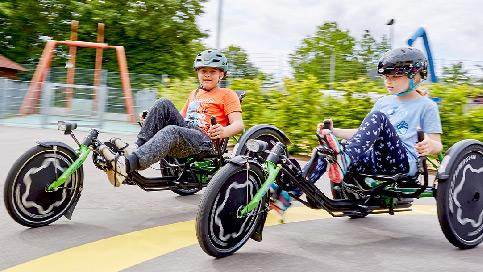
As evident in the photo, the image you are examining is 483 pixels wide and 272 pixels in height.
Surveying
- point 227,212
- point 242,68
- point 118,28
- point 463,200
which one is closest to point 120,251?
point 227,212

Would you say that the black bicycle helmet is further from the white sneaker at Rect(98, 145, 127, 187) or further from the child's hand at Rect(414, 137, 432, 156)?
the white sneaker at Rect(98, 145, 127, 187)

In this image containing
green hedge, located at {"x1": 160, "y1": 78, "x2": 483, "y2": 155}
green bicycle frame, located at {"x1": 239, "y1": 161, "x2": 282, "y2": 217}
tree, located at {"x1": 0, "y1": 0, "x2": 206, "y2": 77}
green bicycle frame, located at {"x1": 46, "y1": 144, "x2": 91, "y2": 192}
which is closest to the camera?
green bicycle frame, located at {"x1": 239, "y1": 161, "x2": 282, "y2": 217}

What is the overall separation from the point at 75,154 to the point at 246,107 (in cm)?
649

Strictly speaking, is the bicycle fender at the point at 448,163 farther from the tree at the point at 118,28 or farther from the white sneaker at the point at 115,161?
the tree at the point at 118,28

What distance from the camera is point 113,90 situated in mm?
13969

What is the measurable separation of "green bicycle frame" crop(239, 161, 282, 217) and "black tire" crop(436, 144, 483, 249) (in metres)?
1.18

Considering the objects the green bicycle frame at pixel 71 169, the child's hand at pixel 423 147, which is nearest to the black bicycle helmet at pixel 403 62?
the child's hand at pixel 423 147

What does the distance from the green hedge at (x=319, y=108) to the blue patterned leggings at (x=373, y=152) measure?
5118mm

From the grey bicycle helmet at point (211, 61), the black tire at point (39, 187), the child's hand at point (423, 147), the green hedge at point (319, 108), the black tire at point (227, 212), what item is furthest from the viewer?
the green hedge at point (319, 108)

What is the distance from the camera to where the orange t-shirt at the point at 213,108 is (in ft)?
17.8

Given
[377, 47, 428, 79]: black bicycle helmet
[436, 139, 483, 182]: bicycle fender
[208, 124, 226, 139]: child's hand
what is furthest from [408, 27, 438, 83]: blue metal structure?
[436, 139, 483, 182]: bicycle fender

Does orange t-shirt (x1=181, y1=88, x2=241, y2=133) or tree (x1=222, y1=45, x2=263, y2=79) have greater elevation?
tree (x1=222, y1=45, x2=263, y2=79)

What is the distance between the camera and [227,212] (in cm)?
370

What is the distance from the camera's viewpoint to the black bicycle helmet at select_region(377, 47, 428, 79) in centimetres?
447
